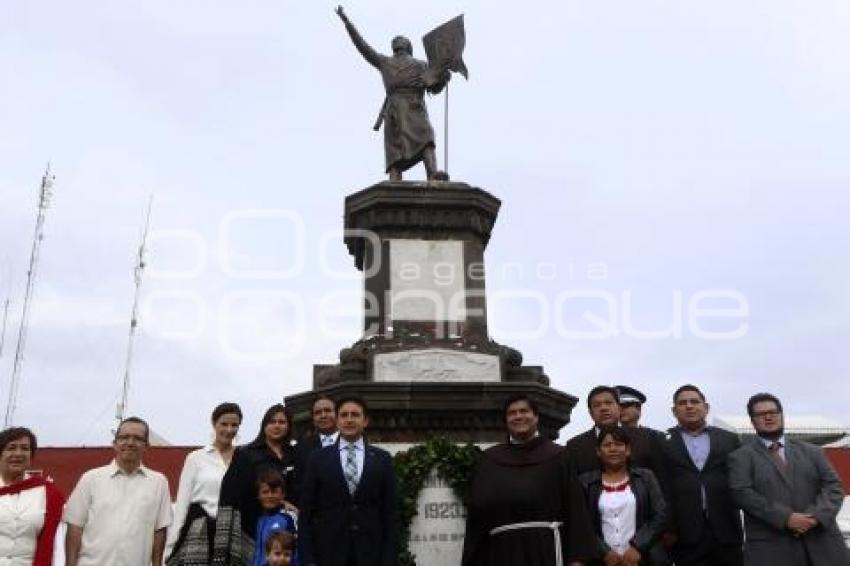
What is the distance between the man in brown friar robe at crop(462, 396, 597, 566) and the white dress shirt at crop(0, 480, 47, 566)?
266 centimetres

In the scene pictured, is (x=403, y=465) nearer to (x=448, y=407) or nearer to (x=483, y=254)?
(x=448, y=407)

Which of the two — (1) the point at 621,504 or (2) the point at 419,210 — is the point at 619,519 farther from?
(2) the point at 419,210

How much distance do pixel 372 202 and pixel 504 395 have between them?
103 inches

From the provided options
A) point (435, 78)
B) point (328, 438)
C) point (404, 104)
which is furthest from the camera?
point (435, 78)

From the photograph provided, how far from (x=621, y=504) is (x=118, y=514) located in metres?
3.13

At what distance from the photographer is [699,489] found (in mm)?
6039

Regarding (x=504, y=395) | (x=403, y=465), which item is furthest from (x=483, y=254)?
(x=403, y=465)

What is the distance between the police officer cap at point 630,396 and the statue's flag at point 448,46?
16.4 ft

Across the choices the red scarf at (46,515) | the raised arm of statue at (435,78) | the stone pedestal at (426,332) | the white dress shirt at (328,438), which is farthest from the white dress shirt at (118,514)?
the raised arm of statue at (435,78)

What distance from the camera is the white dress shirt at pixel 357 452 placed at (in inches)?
219

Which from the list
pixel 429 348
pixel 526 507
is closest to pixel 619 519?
pixel 526 507

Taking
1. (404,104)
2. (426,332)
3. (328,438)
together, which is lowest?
(328,438)

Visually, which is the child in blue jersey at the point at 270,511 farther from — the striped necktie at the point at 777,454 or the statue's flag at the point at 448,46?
A: the statue's flag at the point at 448,46

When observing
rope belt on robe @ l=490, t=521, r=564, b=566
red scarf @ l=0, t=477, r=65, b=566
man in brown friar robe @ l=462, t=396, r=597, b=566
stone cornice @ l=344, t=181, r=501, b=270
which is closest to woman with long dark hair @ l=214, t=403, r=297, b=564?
red scarf @ l=0, t=477, r=65, b=566
